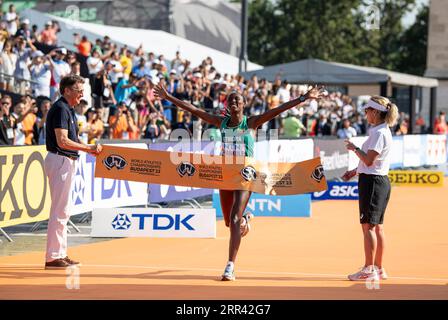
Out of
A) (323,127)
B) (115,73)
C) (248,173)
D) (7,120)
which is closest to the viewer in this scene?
(248,173)

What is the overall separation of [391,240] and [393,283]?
514 cm

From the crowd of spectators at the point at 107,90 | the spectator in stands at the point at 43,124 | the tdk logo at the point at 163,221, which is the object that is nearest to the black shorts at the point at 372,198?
the tdk logo at the point at 163,221

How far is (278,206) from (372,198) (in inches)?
357

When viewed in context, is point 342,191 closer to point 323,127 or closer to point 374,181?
point 323,127

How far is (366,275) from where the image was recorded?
12.1 meters

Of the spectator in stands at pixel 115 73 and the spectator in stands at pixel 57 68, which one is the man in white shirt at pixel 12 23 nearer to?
the spectator in stands at pixel 115 73

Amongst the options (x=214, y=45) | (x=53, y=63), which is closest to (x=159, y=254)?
(x=53, y=63)

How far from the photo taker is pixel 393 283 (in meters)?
11.9

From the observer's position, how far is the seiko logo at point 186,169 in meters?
15.0

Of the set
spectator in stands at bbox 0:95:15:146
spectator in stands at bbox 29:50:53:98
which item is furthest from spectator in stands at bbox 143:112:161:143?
spectator in stands at bbox 0:95:15:146

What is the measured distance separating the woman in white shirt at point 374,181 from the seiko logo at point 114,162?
4.32 m

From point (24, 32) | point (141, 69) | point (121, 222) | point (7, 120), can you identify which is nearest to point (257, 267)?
point (121, 222)

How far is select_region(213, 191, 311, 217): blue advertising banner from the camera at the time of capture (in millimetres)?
20891
